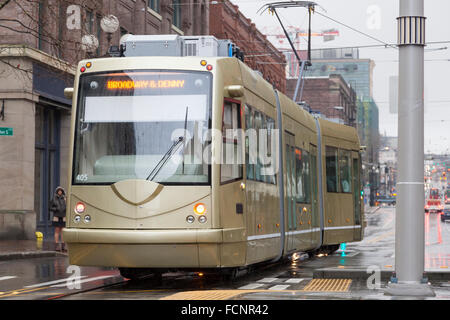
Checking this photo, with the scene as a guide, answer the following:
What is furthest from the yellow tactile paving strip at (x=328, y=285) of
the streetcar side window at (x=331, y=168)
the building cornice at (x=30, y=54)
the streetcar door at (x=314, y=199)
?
the building cornice at (x=30, y=54)

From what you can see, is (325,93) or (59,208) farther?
(325,93)

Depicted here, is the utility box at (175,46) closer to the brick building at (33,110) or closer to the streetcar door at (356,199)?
the brick building at (33,110)

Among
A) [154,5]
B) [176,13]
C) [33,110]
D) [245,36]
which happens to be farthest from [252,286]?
[245,36]

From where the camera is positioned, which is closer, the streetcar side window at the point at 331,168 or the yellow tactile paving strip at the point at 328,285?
the yellow tactile paving strip at the point at 328,285

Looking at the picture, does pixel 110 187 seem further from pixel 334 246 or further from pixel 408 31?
pixel 334 246

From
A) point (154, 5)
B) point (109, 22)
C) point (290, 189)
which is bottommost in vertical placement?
point (290, 189)

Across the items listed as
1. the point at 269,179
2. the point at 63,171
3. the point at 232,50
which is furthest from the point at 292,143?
the point at 63,171

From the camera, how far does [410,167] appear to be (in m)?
11.2

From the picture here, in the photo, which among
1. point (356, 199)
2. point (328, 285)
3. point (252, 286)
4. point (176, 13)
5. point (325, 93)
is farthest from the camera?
point (325, 93)

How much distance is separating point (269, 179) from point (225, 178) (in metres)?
2.71

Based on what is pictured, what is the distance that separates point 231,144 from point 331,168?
9765 mm

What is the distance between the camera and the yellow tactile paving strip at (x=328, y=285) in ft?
39.8

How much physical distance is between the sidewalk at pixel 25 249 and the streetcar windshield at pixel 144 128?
858 centimetres

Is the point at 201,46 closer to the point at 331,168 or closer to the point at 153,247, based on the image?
the point at 153,247
